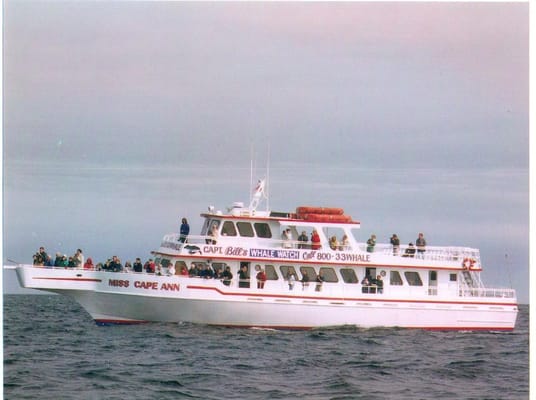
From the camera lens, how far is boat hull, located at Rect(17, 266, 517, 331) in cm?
2955

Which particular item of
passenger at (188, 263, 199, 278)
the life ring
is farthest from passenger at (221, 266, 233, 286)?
the life ring

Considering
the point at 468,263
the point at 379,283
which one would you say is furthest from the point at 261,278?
the point at 468,263

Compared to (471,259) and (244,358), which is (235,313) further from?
(471,259)

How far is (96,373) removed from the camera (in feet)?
82.5

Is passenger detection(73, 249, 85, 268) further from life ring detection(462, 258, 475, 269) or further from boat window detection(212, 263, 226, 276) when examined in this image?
life ring detection(462, 258, 475, 269)

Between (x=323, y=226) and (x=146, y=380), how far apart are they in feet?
27.2

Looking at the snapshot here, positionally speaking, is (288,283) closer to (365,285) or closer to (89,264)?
(365,285)

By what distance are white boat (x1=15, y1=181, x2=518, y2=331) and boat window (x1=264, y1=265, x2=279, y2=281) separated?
0.03m

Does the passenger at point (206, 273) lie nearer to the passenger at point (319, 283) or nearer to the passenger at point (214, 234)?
the passenger at point (214, 234)

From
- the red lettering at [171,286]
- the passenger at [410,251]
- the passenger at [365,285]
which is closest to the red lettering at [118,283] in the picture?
the red lettering at [171,286]

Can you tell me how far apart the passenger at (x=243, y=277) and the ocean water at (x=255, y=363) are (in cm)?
139

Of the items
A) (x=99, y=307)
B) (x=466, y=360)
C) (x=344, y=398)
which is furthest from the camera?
(x=99, y=307)

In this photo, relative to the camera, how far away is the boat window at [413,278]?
1245 inches

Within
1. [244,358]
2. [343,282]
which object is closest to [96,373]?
[244,358]
